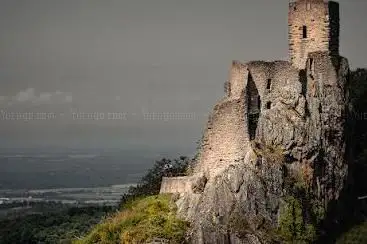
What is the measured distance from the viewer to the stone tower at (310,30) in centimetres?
2883

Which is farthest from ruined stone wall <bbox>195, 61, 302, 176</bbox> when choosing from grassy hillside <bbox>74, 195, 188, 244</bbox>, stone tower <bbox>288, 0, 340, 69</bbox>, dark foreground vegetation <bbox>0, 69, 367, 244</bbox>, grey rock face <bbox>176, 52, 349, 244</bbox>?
dark foreground vegetation <bbox>0, 69, 367, 244</bbox>

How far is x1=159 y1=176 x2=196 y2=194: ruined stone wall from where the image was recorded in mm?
29150

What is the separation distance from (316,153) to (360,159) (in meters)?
6.89

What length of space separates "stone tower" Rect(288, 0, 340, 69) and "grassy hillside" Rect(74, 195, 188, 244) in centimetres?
725

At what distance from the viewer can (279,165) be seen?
27.8 m

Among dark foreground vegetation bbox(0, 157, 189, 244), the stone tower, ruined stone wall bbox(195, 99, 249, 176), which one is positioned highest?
the stone tower

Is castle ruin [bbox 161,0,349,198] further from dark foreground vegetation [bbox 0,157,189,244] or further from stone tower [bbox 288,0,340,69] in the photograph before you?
dark foreground vegetation [bbox 0,157,189,244]

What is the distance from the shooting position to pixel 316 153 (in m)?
28.5

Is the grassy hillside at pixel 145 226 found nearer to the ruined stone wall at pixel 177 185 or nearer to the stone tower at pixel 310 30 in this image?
the ruined stone wall at pixel 177 185

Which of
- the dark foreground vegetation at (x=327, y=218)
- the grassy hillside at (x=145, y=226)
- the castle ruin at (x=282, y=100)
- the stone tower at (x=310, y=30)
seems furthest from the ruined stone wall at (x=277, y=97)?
the grassy hillside at (x=145, y=226)

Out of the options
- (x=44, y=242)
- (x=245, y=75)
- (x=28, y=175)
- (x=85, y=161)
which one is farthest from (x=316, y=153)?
(x=85, y=161)

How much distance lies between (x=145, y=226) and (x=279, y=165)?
5.26 metres

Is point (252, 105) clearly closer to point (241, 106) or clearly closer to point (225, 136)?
point (241, 106)

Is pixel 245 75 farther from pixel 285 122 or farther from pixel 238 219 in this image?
pixel 238 219
